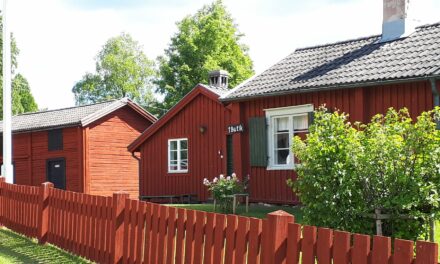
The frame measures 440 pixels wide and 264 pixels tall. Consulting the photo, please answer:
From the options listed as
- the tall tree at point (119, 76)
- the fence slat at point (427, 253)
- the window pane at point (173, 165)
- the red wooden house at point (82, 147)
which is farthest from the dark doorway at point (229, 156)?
the tall tree at point (119, 76)

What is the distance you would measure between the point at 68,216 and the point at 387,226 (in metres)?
4.43

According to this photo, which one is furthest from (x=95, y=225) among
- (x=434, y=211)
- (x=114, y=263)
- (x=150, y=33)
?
(x=150, y=33)

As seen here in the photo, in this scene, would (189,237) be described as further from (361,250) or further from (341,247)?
(361,250)

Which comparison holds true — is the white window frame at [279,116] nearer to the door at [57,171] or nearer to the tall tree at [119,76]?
the door at [57,171]

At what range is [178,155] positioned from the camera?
19.2 m

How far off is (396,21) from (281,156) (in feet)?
14.9

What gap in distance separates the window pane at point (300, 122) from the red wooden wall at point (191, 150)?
341 centimetres

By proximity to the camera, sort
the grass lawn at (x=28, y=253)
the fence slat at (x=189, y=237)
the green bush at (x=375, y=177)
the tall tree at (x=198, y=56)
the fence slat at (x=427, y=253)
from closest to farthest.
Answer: the fence slat at (x=427, y=253), the fence slat at (x=189, y=237), the green bush at (x=375, y=177), the grass lawn at (x=28, y=253), the tall tree at (x=198, y=56)

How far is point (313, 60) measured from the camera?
15.1m

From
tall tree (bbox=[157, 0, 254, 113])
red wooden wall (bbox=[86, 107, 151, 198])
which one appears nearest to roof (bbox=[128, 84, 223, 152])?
red wooden wall (bbox=[86, 107, 151, 198])

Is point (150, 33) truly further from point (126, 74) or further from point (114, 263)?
point (114, 263)

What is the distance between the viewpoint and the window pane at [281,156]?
1440 cm

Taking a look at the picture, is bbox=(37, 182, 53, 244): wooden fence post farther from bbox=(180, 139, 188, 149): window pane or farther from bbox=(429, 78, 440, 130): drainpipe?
bbox=(180, 139, 188, 149): window pane

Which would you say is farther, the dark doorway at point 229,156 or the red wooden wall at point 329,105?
the dark doorway at point 229,156
